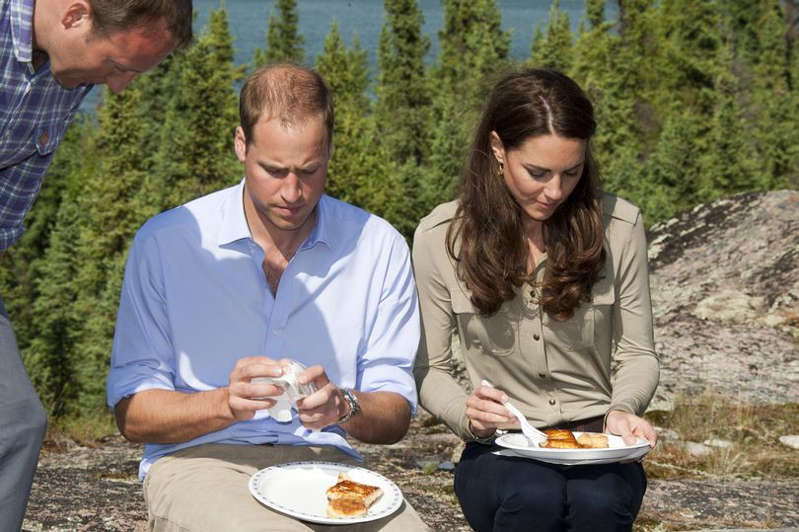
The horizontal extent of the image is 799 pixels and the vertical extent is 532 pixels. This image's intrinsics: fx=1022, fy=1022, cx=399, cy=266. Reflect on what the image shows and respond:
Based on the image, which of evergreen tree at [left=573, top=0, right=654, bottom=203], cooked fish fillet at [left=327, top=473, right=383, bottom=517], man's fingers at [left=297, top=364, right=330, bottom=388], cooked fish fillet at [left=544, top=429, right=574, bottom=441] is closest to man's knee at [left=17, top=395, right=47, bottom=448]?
man's fingers at [left=297, top=364, right=330, bottom=388]

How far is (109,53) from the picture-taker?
3129mm

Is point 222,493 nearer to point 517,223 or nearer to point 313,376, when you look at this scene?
point 313,376

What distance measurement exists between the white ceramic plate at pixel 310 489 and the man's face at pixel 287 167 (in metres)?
0.84

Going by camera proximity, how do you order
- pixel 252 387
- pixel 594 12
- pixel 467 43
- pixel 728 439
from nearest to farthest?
pixel 252 387
pixel 728 439
pixel 467 43
pixel 594 12

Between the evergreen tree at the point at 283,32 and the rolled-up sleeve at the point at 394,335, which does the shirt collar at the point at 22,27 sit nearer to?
the rolled-up sleeve at the point at 394,335

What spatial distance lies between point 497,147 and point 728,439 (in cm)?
374

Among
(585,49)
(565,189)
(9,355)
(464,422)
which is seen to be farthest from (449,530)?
(585,49)

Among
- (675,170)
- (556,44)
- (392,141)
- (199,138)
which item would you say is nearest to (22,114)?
(675,170)

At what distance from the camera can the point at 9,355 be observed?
2.95 metres

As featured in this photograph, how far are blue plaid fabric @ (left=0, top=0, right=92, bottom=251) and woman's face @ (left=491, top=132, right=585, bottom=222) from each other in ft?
5.11

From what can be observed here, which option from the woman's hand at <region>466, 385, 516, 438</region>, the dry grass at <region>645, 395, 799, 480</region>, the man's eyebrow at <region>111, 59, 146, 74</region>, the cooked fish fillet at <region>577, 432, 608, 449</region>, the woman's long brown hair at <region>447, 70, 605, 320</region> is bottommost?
the dry grass at <region>645, 395, 799, 480</region>

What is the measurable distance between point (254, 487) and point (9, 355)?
0.81m

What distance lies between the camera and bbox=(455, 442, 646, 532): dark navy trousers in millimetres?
3441

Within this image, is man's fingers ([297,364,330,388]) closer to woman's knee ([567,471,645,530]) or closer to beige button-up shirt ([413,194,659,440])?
beige button-up shirt ([413,194,659,440])
